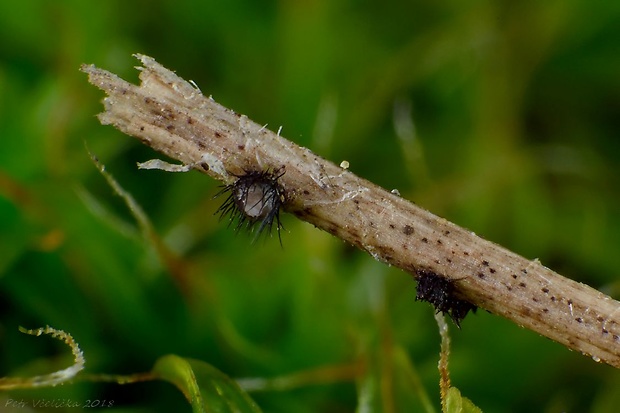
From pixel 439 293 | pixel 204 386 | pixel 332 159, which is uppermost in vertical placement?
Result: pixel 332 159

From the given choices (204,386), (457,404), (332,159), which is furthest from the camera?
(332,159)

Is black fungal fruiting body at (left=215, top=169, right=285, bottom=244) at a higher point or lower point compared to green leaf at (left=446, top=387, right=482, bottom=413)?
higher

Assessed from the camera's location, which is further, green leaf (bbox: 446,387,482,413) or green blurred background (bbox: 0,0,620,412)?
green blurred background (bbox: 0,0,620,412)

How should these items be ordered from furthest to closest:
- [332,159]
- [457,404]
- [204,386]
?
1. [332,159]
2. [204,386]
3. [457,404]

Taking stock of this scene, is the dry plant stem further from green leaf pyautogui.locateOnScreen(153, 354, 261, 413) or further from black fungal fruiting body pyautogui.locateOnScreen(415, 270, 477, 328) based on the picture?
green leaf pyautogui.locateOnScreen(153, 354, 261, 413)

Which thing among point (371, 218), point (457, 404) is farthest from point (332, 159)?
point (457, 404)

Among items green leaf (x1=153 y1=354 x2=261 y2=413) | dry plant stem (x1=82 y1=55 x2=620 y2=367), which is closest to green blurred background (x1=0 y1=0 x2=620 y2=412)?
green leaf (x1=153 y1=354 x2=261 y2=413)

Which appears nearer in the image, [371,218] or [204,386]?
[371,218]

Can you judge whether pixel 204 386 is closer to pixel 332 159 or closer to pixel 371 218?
pixel 371 218
